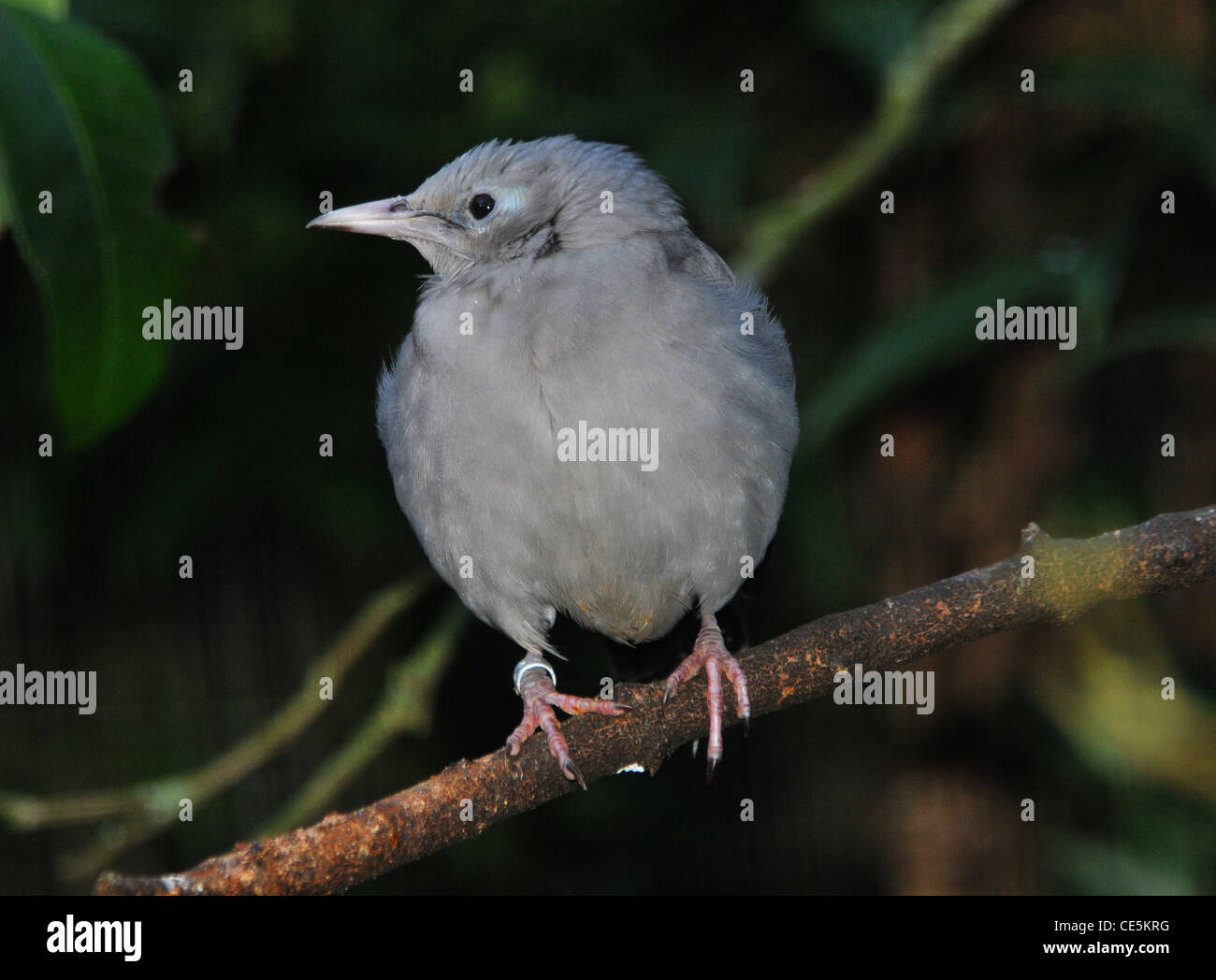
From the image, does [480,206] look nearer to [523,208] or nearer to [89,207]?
[523,208]

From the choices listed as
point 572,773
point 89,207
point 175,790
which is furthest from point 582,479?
point 175,790

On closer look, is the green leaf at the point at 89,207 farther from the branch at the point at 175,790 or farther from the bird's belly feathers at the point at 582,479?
the branch at the point at 175,790

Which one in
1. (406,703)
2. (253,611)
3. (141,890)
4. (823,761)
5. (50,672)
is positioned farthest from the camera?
(823,761)

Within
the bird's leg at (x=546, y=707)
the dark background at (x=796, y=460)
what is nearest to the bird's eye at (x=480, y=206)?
the dark background at (x=796, y=460)

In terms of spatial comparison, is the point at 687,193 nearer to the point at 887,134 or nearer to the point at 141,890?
the point at 887,134

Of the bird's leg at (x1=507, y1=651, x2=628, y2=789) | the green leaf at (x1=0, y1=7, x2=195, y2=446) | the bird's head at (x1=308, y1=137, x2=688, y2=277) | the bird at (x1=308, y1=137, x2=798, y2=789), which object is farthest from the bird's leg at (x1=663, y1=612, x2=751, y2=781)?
the green leaf at (x1=0, y1=7, x2=195, y2=446)

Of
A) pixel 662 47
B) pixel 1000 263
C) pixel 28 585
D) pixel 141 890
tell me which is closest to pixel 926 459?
pixel 1000 263

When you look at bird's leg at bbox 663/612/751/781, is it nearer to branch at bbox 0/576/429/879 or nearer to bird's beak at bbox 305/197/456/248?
branch at bbox 0/576/429/879
